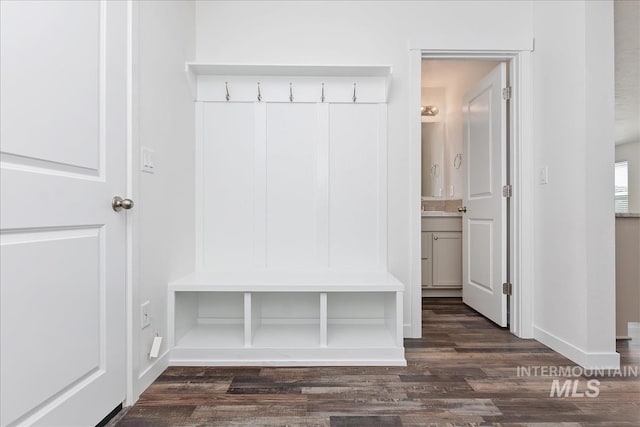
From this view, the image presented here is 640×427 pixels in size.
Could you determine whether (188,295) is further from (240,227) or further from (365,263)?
(365,263)

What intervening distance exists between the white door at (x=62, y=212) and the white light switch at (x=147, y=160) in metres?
0.15

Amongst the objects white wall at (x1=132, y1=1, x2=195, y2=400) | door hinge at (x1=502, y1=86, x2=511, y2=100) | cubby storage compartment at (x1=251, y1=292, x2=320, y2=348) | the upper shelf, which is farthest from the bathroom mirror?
white wall at (x1=132, y1=1, x2=195, y2=400)

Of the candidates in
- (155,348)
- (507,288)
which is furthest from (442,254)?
(155,348)

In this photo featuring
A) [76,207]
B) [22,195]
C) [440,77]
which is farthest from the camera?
[440,77]

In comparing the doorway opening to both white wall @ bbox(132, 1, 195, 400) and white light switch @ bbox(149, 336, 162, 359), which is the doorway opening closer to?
white wall @ bbox(132, 1, 195, 400)

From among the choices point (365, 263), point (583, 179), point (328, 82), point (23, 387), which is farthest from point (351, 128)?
point (23, 387)

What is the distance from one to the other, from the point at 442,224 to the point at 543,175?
1397mm

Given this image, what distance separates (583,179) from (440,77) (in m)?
2.32

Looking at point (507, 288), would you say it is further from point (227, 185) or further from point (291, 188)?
point (227, 185)

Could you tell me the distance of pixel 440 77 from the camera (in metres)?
3.90

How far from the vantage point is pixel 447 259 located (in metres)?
3.68

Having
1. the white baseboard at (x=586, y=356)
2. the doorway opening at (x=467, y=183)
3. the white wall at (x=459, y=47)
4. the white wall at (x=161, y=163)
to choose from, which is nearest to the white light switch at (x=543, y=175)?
the white wall at (x=459, y=47)

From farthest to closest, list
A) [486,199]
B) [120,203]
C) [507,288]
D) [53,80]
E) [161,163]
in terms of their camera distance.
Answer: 1. [486,199]
2. [507,288]
3. [161,163]
4. [120,203]
5. [53,80]

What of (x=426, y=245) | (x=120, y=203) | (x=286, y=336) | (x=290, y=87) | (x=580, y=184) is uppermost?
(x=290, y=87)
